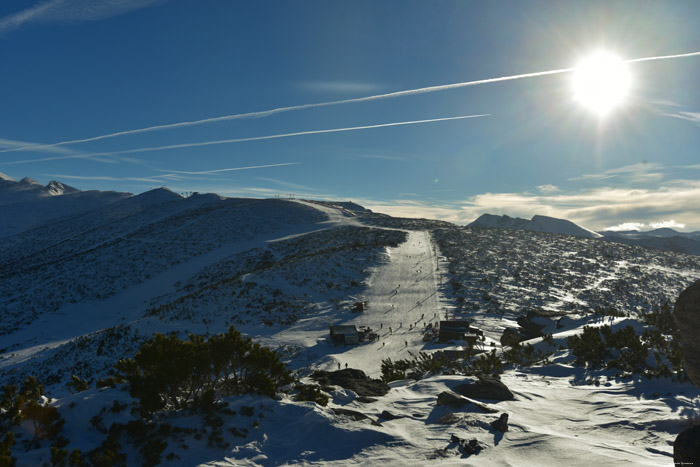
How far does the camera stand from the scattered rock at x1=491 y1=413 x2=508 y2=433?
25.3 ft

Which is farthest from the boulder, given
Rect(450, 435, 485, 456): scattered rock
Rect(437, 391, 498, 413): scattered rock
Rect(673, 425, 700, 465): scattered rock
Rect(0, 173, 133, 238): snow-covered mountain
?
Rect(0, 173, 133, 238): snow-covered mountain

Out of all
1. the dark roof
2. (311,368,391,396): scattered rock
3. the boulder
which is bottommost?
the dark roof

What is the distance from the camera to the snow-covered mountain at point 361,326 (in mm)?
7246

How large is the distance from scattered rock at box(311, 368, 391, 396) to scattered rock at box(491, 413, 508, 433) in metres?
4.13

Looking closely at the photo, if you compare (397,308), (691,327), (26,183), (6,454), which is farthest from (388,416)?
(26,183)

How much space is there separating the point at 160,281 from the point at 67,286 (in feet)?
42.8

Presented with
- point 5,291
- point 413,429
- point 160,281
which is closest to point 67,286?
point 5,291

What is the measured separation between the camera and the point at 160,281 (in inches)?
1975

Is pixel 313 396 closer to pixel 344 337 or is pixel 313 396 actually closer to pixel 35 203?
pixel 344 337

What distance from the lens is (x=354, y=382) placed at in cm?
1202

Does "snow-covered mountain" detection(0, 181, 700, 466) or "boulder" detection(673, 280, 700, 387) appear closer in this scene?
"boulder" detection(673, 280, 700, 387)

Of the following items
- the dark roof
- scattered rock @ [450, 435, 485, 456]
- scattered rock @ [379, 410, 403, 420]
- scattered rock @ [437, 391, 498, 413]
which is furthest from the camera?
the dark roof

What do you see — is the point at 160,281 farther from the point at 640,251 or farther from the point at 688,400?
the point at 640,251

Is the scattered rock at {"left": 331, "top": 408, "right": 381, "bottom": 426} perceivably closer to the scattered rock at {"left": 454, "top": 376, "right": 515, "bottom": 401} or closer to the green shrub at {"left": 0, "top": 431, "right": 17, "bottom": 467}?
the scattered rock at {"left": 454, "top": 376, "right": 515, "bottom": 401}
